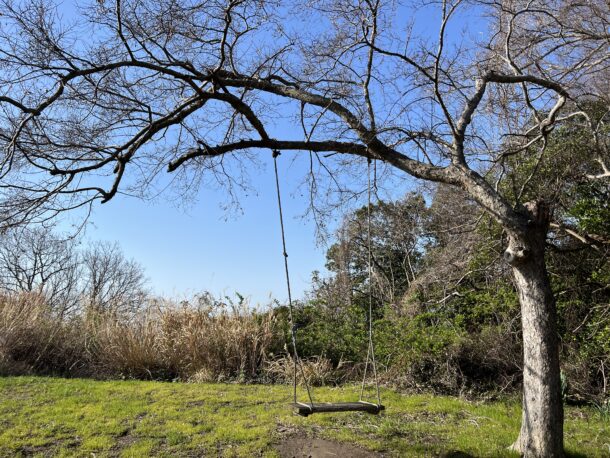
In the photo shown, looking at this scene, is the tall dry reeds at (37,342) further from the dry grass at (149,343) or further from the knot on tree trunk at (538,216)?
the knot on tree trunk at (538,216)

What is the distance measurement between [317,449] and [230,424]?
4.31 ft

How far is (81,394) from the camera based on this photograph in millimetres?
7246

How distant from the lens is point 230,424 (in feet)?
18.8

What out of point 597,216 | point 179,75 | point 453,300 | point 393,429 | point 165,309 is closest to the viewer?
point 179,75

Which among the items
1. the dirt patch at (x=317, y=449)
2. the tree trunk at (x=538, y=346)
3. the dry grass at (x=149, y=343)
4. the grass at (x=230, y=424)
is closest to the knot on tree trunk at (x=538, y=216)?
the tree trunk at (x=538, y=346)

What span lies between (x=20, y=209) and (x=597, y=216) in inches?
264

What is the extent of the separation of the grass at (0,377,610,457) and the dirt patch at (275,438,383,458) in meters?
0.14

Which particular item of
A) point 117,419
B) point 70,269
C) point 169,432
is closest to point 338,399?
point 169,432

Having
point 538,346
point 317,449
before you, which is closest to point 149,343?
point 317,449

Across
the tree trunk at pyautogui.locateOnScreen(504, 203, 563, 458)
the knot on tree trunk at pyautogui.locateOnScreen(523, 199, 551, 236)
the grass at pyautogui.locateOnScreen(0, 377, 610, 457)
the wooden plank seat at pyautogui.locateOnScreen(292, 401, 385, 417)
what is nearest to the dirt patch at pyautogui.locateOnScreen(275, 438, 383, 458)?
the grass at pyautogui.locateOnScreen(0, 377, 610, 457)

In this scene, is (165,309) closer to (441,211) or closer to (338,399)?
(338,399)

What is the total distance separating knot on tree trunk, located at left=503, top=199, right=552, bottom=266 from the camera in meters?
4.22

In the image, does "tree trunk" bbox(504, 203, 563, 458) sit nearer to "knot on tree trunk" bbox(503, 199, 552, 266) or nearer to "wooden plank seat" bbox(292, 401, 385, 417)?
"knot on tree trunk" bbox(503, 199, 552, 266)

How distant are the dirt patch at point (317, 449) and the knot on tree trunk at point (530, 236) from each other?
2.19 m
